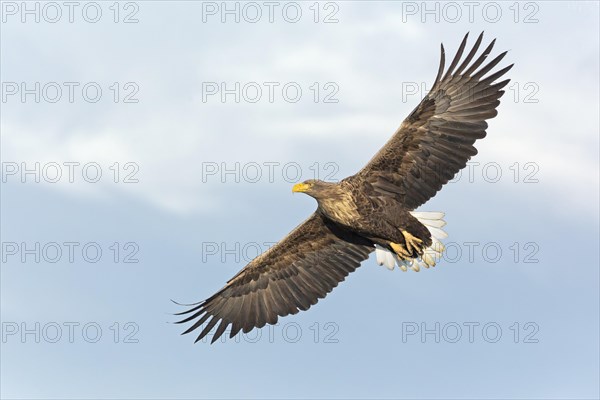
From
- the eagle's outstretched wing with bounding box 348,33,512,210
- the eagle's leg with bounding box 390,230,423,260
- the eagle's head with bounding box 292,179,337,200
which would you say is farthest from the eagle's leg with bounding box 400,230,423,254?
the eagle's head with bounding box 292,179,337,200

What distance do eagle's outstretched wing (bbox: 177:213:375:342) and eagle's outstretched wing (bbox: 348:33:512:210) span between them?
1.48 meters

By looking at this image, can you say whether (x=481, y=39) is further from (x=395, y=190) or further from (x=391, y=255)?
(x=391, y=255)

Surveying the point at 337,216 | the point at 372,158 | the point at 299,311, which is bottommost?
the point at 299,311

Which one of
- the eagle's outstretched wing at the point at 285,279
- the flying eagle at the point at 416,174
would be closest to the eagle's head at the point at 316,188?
the flying eagle at the point at 416,174

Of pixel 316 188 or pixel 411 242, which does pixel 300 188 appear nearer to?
pixel 316 188

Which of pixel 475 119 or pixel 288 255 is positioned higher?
pixel 475 119

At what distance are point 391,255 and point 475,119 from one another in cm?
247

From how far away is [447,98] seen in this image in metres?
13.4

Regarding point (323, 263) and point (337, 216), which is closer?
point (337, 216)

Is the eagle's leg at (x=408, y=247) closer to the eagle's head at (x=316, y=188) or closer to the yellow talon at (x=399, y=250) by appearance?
the yellow talon at (x=399, y=250)

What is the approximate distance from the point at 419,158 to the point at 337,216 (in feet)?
4.75

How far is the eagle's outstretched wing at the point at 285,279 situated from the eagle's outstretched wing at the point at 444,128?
1480 mm

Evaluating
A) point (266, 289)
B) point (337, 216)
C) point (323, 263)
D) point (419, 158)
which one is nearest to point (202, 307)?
point (266, 289)

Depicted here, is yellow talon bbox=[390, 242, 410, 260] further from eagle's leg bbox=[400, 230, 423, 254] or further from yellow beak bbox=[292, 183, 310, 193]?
yellow beak bbox=[292, 183, 310, 193]
